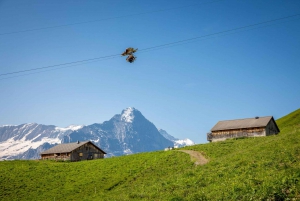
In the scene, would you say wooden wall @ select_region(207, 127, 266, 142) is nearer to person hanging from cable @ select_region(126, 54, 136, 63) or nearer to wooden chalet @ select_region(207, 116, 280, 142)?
wooden chalet @ select_region(207, 116, 280, 142)

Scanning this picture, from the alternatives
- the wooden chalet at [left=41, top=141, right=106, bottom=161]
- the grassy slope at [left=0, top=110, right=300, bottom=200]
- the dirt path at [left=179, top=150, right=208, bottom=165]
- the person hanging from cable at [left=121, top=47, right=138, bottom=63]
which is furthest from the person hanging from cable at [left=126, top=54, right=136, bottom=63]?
the wooden chalet at [left=41, top=141, right=106, bottom=161]

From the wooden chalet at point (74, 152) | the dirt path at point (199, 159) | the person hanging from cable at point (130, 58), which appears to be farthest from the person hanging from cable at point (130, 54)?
the wooden chalet at point (74, 152)

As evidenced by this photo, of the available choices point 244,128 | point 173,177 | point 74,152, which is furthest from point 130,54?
point 74,152

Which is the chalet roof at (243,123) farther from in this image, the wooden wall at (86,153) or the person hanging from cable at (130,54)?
the person hanging from cable at (130,54)

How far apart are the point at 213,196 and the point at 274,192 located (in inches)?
178

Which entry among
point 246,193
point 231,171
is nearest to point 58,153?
point 231,171

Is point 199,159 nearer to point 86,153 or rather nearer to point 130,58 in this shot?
point 130,58

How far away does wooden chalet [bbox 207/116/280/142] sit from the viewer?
8038 centimetres

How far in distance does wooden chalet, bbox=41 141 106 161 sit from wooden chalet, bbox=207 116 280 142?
45.3m

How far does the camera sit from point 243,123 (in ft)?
279

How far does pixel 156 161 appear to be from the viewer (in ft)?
196

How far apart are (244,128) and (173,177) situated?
53521mm

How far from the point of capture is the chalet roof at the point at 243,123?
81650 mm

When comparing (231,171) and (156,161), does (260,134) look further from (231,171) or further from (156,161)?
(231,171)
